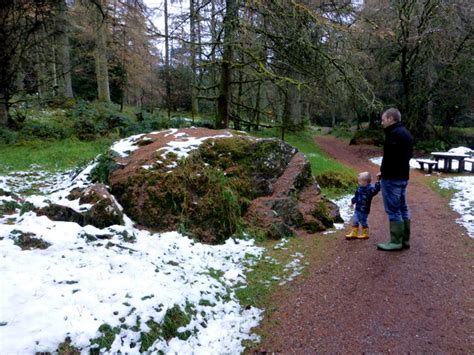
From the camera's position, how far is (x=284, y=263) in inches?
205

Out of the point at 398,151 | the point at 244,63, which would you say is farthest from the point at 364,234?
the point at 244,63

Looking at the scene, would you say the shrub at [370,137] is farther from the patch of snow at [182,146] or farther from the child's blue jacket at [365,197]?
the child's blue jacket at [365,197]

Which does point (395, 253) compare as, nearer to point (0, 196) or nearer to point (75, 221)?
point (75, 221)

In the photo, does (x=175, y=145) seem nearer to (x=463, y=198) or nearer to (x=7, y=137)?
(x=463, y=198)

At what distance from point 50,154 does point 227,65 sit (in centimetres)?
643

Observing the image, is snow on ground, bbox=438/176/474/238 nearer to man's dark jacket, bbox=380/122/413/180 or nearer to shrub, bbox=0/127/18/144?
man's dark jacket, bbox=380/122/413/180

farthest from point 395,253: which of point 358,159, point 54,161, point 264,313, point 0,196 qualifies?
point 358,159

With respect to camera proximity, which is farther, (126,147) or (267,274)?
(126,147)

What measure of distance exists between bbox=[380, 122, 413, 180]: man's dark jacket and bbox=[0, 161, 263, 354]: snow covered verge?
95.1 inches

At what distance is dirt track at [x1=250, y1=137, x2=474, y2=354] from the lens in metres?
3.33

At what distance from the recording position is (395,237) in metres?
5.14

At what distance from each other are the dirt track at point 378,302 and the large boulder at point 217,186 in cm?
110

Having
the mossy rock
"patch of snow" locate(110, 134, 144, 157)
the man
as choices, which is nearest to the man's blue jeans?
the man

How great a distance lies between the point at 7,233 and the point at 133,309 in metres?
1.93
